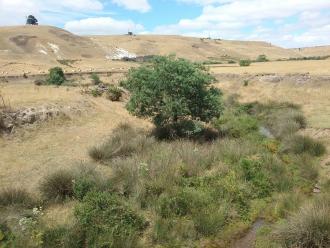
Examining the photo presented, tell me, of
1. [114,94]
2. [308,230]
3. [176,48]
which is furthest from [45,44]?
[308,230]

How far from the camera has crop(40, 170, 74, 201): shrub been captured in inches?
728

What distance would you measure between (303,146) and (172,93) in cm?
906

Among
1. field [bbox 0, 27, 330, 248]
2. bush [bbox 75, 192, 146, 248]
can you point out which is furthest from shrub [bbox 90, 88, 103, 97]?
bush [bbox 75, 192, 146, 248]

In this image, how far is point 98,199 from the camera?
16.7 m

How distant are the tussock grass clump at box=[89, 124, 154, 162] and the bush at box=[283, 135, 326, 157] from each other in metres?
8.36

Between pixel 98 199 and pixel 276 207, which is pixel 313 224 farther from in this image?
pixel 98 199

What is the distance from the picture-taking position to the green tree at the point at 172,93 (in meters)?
29.0

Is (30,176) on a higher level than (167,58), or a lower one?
lower

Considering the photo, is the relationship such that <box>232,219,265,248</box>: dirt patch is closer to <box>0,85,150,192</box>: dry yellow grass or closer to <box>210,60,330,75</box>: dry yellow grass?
<box>0,85,150,192</box>: dry yellow grass

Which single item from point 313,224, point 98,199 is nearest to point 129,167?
point 98,199

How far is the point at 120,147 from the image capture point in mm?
24562

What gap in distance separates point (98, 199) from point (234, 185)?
6428 millimetres

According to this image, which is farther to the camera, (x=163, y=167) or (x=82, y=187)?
A: (x=163, y=167)

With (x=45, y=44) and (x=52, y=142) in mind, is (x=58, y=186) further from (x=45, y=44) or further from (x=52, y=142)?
(x=45, y=44)
